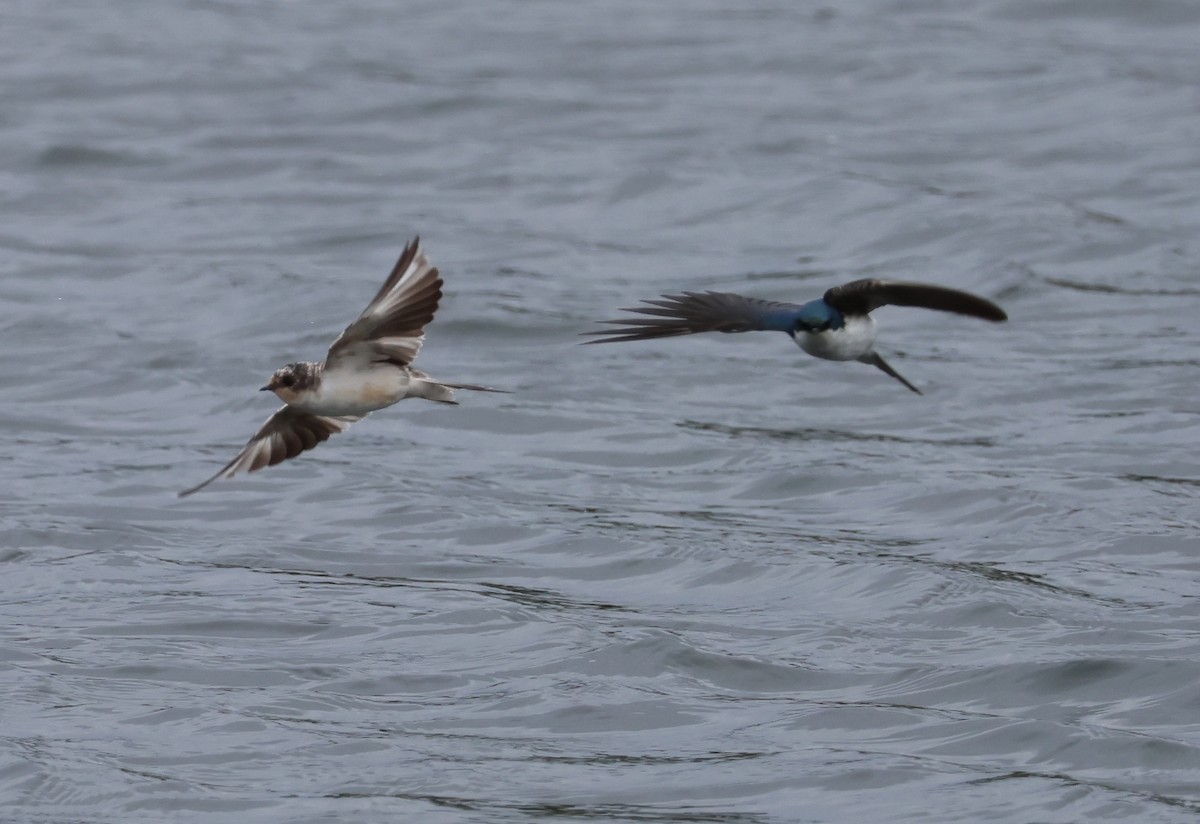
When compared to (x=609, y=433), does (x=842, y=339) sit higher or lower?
higher

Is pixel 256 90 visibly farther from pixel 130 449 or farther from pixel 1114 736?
pixel 1114 736

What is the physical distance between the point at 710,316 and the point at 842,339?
44 cm

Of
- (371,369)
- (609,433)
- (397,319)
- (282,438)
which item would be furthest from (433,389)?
(609,433)

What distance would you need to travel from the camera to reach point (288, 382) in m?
7.64

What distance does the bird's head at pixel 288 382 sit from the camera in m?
7.63

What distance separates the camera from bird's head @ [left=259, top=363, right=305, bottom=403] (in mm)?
7629

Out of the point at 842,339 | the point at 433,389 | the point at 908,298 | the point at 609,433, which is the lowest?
the point at 609,433

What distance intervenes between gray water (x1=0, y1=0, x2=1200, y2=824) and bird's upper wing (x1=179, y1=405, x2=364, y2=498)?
1138 mm

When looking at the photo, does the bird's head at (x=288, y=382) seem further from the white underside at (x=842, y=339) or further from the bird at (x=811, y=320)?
the white underside at (x=842, y=339)

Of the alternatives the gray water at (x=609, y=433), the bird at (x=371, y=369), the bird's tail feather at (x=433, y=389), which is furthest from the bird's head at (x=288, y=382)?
the gray water at (x=609, y=433)

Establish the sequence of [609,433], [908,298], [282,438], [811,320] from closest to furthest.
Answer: [908,298], [811,320], [282,438], [609,433]

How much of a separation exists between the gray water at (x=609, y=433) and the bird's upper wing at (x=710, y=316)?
174 centimetres

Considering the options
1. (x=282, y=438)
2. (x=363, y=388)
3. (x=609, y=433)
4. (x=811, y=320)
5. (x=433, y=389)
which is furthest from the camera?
(x=609, y=433)

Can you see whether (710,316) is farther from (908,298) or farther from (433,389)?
(433,389)
